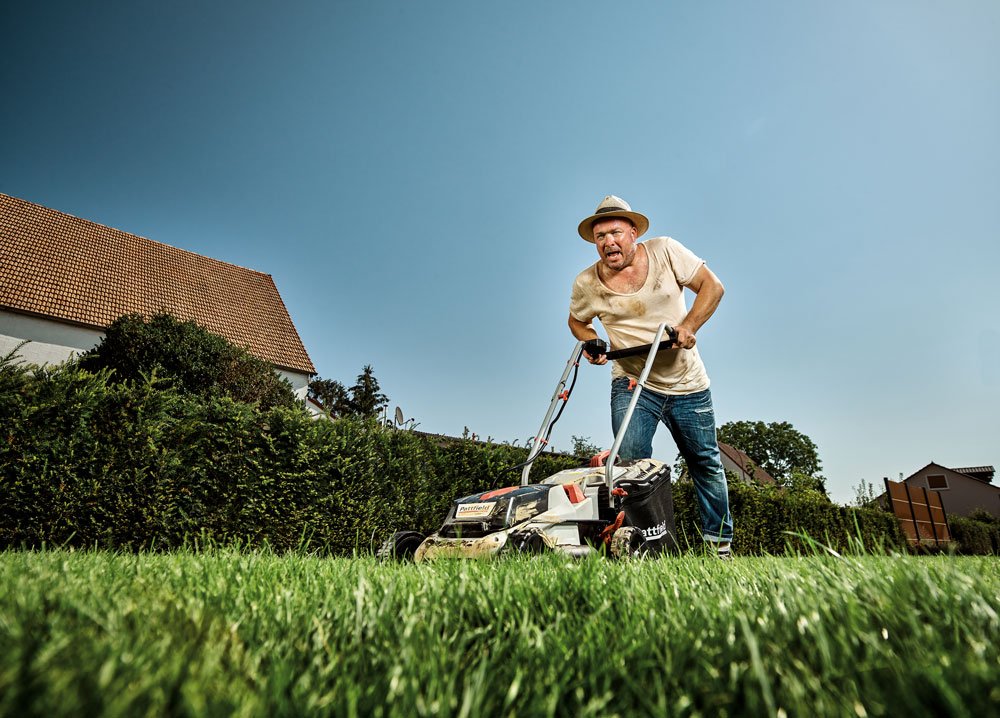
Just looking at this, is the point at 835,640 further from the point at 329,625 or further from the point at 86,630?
the point at 86,630

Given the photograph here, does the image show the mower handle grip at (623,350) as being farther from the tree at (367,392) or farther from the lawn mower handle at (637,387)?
the tree at (367,392)

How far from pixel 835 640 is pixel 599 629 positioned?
51 centimetres

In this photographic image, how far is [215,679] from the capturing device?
102cm

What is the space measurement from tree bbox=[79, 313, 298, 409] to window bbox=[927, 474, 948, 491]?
208 ft

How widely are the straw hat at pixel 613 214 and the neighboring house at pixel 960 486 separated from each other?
202 ft

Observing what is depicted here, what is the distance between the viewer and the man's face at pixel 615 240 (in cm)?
493

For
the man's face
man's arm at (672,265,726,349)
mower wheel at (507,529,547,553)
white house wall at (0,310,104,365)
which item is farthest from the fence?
white house wall at (0,310,104,365)

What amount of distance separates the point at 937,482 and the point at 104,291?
68187mm

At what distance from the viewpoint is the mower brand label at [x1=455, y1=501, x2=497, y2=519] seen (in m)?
3.96

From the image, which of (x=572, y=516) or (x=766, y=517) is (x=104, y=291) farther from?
(x=572, y=516)

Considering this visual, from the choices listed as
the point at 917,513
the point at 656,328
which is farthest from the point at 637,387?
the point at 917,513

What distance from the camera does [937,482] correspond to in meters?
57.7

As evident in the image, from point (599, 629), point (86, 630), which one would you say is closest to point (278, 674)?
point (86, 630)

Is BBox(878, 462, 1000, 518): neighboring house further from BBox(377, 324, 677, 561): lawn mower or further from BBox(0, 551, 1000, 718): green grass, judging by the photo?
BBox(0, 551, 1000, 718): green grass
